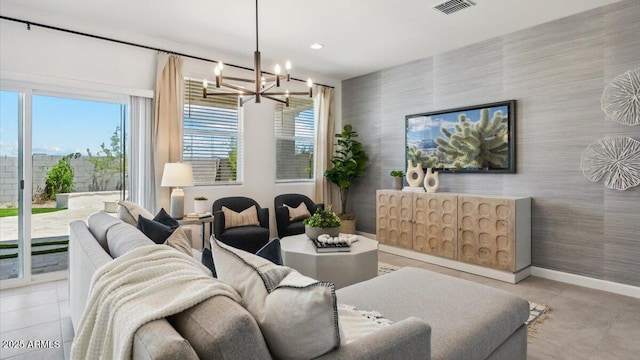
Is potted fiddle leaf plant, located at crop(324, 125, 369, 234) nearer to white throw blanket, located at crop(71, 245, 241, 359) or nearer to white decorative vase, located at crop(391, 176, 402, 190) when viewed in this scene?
white decorative vase, located at crop(391, 176, 402, 190)

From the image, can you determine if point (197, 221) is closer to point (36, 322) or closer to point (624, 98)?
point (36, 322)

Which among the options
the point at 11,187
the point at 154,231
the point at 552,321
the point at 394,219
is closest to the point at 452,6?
the point at 394,219

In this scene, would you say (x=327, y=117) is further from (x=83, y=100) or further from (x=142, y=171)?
(x=83, y=100)

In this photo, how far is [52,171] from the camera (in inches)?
144

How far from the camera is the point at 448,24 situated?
3.76 metres

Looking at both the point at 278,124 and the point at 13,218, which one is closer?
the point at 13,218

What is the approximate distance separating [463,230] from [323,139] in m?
2.73

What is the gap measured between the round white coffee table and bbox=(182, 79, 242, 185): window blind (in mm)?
2153

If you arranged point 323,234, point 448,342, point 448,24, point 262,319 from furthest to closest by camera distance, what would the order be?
point 448,24 < point 323,234 < point 448,342 < point 262,319

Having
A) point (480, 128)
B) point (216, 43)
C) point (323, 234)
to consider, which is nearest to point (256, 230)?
point (323, 234)

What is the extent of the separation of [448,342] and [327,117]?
4779 millimetres

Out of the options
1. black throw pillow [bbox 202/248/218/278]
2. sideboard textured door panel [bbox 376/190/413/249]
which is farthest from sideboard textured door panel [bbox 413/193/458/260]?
black throw pillow [bbox 202/248/218/278]

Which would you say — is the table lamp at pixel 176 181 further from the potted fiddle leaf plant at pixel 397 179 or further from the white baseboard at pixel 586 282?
the white baseboard at pixel 586 282

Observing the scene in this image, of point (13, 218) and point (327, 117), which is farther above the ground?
point (327, 117)
